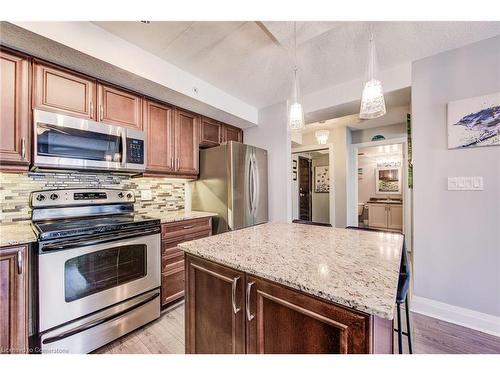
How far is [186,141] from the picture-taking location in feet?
8.70

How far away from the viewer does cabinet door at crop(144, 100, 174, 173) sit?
7.47ft

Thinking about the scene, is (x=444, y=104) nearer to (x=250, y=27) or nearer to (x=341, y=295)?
(x=250, y=27)

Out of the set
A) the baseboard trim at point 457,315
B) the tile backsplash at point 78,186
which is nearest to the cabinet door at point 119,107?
the tile backsplash at point 78,186

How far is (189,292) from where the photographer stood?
1.21m

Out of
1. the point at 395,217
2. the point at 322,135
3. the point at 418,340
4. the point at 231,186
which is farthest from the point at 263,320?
the point at 395,217

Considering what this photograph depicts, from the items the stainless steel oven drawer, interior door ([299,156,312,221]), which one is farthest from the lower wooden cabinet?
interior door ([299,156,312,221])

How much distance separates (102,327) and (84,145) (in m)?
1.41

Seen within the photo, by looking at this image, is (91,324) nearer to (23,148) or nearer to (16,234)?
(16,234)

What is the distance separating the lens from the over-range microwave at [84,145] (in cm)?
160

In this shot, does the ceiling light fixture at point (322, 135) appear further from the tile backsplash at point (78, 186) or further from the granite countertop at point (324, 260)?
the granite countertop at point (324, 260)

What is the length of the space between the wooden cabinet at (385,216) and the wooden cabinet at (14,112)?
6737 mm

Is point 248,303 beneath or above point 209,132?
beneath

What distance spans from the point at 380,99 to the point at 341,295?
115cm
